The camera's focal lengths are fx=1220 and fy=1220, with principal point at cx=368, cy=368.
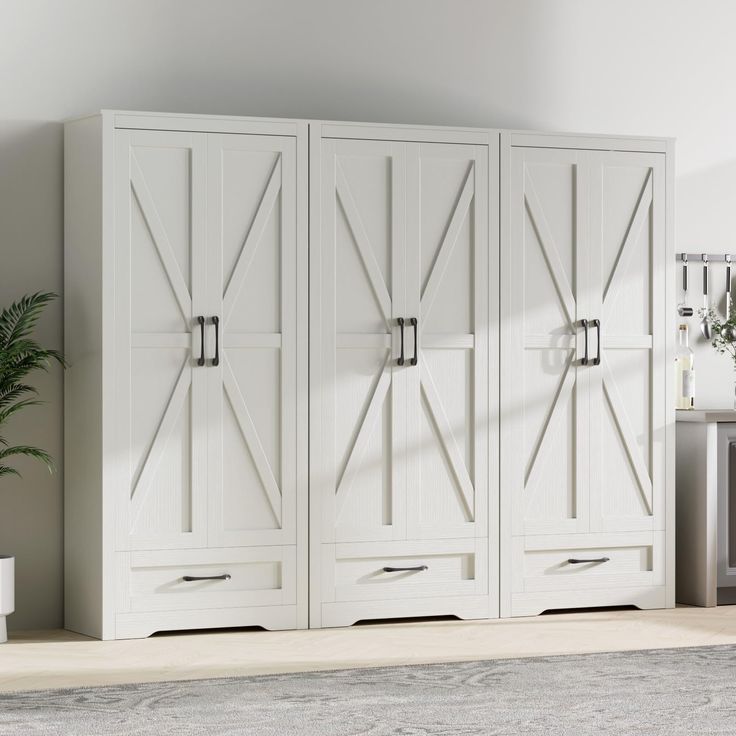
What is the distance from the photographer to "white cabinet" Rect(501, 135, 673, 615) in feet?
16.7

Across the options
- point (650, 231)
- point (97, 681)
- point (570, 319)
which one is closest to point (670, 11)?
point (650, 231)

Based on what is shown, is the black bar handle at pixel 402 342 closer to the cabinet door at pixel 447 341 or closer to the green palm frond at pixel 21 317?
the cabinet door at pixel 447 341

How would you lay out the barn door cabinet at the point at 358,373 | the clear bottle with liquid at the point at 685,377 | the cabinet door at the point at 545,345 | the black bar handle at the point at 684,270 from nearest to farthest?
the barn door cabinet at the point at 358,373 → the cabinet door at the point at 545,345 → the clear bottle with liquid at the point at 685,377 → the black bar handle at the point at 684,270

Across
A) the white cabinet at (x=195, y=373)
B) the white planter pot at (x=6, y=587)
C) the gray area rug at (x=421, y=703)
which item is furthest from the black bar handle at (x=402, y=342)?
the white planter pot at (x=6, y=587)

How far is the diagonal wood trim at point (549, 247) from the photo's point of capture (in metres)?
5.10

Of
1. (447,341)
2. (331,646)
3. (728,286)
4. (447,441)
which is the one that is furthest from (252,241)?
(728,286)

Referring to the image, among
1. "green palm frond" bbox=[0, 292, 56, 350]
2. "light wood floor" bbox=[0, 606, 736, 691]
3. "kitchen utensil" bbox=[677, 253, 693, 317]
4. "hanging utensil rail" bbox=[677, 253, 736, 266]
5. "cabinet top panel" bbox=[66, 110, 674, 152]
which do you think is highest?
"cabinet top panel" bbox=[66, 110, 674, 152]

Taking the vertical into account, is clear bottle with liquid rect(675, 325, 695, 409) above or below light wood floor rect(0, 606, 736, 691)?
above

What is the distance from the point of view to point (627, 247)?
5.22 meters

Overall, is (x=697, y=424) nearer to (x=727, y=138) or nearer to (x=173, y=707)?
(x=727, y=138)

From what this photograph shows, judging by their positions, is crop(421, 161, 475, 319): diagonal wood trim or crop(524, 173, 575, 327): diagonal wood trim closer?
crop(421, 161, 475, 319): diagonal wood trim

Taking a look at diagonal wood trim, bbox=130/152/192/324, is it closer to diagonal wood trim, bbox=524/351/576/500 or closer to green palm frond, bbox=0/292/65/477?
green palm frond, bbox=0/292/65/477

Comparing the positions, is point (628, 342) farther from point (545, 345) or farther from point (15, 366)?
point (15, 366)

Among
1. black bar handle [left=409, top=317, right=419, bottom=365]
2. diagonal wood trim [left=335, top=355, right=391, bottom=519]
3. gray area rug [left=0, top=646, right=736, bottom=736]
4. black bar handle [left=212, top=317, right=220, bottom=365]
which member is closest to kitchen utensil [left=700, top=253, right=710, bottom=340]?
black bar handle [left=409, top=317, right=419, bottom=365]
